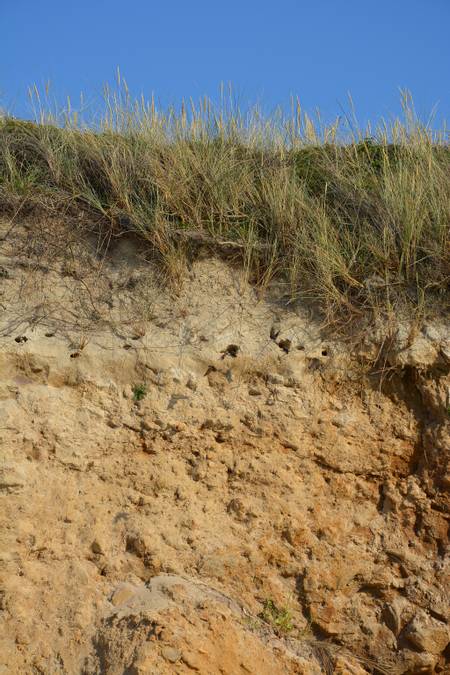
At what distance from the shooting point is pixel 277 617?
509 cm

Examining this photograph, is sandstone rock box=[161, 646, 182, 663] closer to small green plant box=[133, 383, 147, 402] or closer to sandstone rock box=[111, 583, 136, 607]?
sandstone rock box=[111, 583, 136, 607]

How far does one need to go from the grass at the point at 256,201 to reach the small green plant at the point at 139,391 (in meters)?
0.95

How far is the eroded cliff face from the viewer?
4816 millimetres

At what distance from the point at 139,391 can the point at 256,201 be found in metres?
1.90

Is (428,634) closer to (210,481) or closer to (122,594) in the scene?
(210,481)

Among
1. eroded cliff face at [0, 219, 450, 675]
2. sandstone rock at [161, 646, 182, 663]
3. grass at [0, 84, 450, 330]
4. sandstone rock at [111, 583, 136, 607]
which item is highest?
grass at [0, 84, 450, 330]

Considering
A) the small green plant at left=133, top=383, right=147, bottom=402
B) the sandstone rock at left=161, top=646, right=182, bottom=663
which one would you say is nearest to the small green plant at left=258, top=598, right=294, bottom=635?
the sandstone rock at left=161, top=646, right=182, bottom=663

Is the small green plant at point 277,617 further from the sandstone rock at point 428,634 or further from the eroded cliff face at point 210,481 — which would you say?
the sandstone rock at point 428,634

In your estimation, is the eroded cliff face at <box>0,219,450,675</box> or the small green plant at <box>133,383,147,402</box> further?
the small green plant at <box>133,383,147,402</box>

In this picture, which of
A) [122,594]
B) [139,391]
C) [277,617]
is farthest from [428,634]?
[139,391]

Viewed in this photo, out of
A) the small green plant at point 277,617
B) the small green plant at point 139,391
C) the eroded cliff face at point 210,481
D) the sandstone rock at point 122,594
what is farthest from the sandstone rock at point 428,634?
the small green plant at point 139,391

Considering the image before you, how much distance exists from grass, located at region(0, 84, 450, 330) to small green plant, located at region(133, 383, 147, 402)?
3.12 feet

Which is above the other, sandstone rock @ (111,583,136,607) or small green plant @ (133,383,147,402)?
small green plant @ (133,383,147,402)

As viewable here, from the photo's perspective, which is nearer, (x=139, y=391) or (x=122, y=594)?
(x=122, y=594)
